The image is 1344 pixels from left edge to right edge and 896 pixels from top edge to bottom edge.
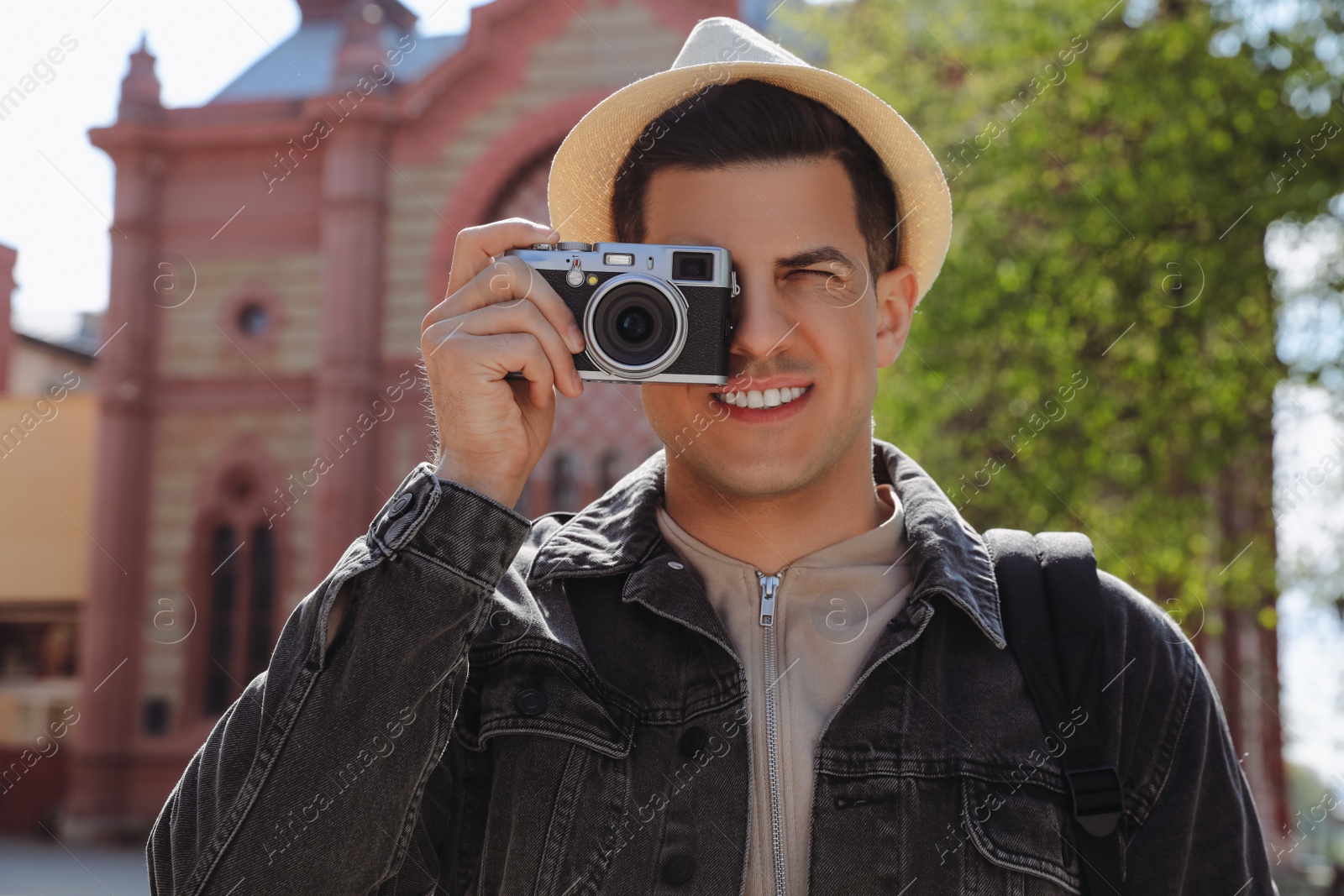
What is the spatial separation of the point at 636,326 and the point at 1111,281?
24.8 ft

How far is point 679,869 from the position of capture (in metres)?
1.81

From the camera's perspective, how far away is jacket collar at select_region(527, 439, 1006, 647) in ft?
6.58

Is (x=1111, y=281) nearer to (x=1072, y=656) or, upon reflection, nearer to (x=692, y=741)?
(x=1072, y=656)

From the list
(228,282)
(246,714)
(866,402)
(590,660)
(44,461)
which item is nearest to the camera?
(246,714)

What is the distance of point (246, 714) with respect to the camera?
68.4 inches

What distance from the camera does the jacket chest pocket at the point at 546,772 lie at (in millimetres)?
1809

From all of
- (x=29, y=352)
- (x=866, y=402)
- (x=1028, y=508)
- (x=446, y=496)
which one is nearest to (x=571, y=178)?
(x=866, y=402)

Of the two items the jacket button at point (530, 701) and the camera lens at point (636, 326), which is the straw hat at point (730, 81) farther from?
the jacket button at point (530, 701)

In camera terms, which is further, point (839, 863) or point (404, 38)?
point (404, 38)

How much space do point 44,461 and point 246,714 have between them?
17.0m

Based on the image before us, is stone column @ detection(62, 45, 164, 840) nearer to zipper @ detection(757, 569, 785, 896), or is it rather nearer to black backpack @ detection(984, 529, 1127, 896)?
zipper @ detection(757, 569, 785, 896)

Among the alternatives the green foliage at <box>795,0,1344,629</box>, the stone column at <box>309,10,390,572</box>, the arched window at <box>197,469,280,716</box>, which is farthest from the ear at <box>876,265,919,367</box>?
the arched window at <box>197,469,280,716</box>

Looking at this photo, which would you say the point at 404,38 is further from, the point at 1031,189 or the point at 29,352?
the point at 1031,189

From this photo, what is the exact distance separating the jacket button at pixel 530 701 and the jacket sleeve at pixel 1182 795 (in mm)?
933
